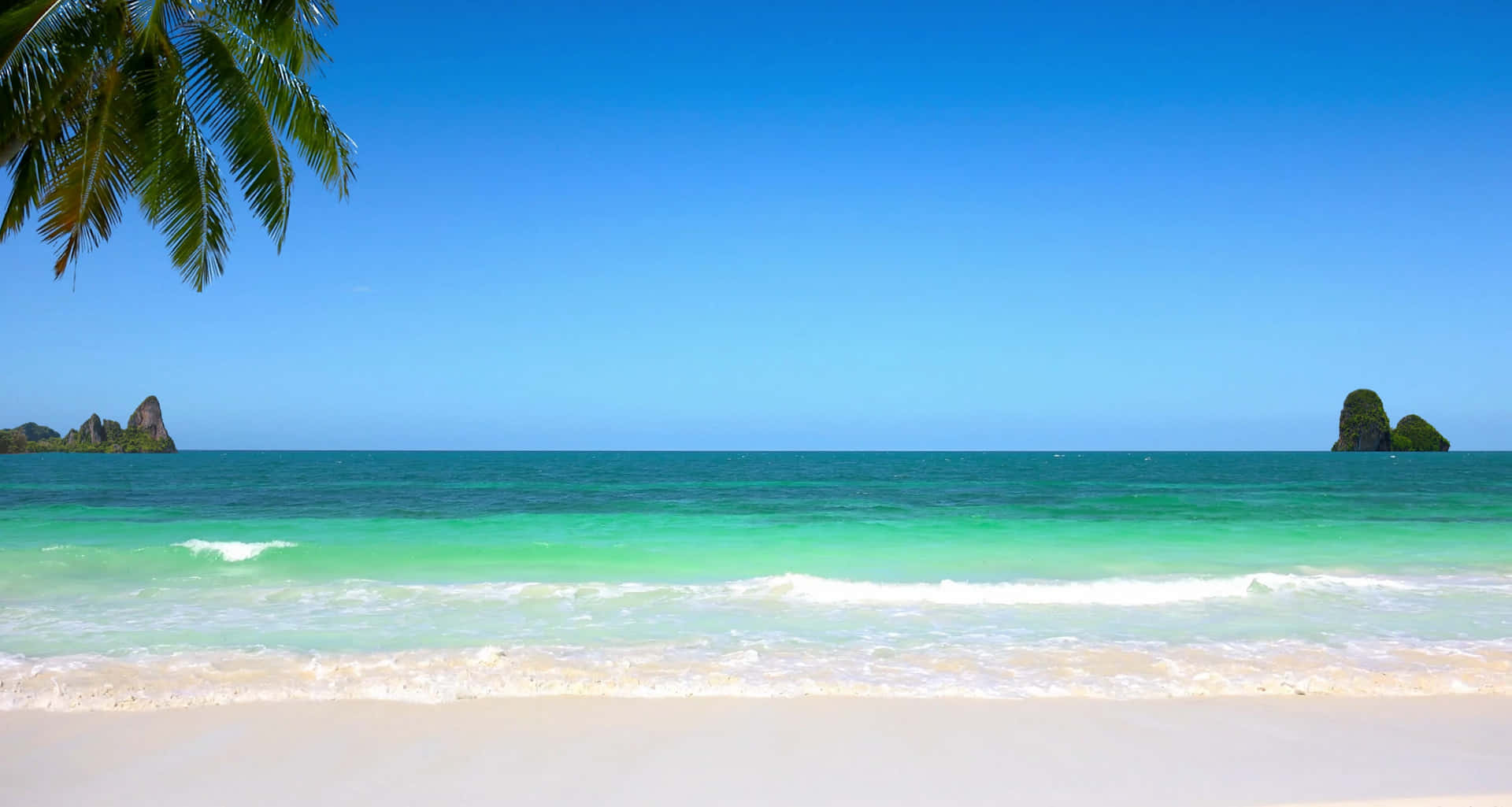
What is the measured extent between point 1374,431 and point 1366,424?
1.72 meters

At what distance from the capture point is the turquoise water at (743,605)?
6.45m

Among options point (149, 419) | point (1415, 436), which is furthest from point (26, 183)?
point (1415, 436)

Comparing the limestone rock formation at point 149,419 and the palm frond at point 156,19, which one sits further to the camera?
the limestone rock formation at point 149,419

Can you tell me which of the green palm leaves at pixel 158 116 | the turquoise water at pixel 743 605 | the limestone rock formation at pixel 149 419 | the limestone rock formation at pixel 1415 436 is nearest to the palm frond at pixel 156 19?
the green palm leaves at pixel 158 116

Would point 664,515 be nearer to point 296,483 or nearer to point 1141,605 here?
point 1141,605

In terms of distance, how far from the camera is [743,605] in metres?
9.77

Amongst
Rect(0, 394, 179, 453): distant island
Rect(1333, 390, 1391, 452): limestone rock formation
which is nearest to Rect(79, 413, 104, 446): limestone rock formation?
Rect(0, 394, 179, 453): distant island

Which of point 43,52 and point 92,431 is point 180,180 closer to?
point 43,52

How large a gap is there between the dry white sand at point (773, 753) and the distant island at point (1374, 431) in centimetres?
14792

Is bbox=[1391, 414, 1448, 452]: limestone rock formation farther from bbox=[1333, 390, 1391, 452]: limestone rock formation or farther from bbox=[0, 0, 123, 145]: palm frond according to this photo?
bbox=[0, 0, 123, 145]: palm frond

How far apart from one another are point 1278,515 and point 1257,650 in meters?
18.4

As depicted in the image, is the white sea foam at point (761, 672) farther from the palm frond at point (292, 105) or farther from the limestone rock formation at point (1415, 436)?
the limestone rock formation at point (1415, 436)

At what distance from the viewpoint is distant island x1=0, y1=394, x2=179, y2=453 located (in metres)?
123

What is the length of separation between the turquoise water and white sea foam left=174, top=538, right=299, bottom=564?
107 millimetres
